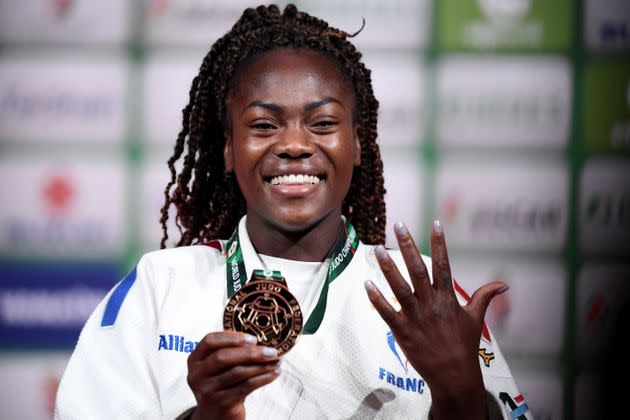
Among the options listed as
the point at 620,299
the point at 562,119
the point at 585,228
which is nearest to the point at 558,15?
the point at 562,119

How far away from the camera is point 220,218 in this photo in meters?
1.90

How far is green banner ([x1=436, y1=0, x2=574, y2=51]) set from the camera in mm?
2555

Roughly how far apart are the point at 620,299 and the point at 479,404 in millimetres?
1475

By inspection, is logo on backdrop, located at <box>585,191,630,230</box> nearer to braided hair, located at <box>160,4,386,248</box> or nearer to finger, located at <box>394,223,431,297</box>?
braided hair, located at <box>160,4,386,248</box>

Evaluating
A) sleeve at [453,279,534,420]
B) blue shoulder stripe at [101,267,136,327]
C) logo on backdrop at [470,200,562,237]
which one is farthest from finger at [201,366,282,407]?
logo on backdrop at [470,200,562,237]

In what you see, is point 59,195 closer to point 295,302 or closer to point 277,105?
point 277,105

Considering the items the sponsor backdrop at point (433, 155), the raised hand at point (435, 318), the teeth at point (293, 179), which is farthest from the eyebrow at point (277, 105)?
the sponsor backdrop at point (433, 155)

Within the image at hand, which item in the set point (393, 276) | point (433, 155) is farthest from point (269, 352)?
point (433, 155)

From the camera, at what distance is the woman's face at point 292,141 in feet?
5.03

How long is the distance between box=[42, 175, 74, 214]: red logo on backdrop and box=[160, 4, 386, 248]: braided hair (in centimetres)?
68

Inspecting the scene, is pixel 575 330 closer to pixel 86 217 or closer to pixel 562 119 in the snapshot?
pixel 562 119

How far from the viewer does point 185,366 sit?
1.46m

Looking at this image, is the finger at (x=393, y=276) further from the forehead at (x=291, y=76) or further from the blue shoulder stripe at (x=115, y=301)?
the blue shoulder stripe at (x=115, y=301)

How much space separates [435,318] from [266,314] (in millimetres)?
284
